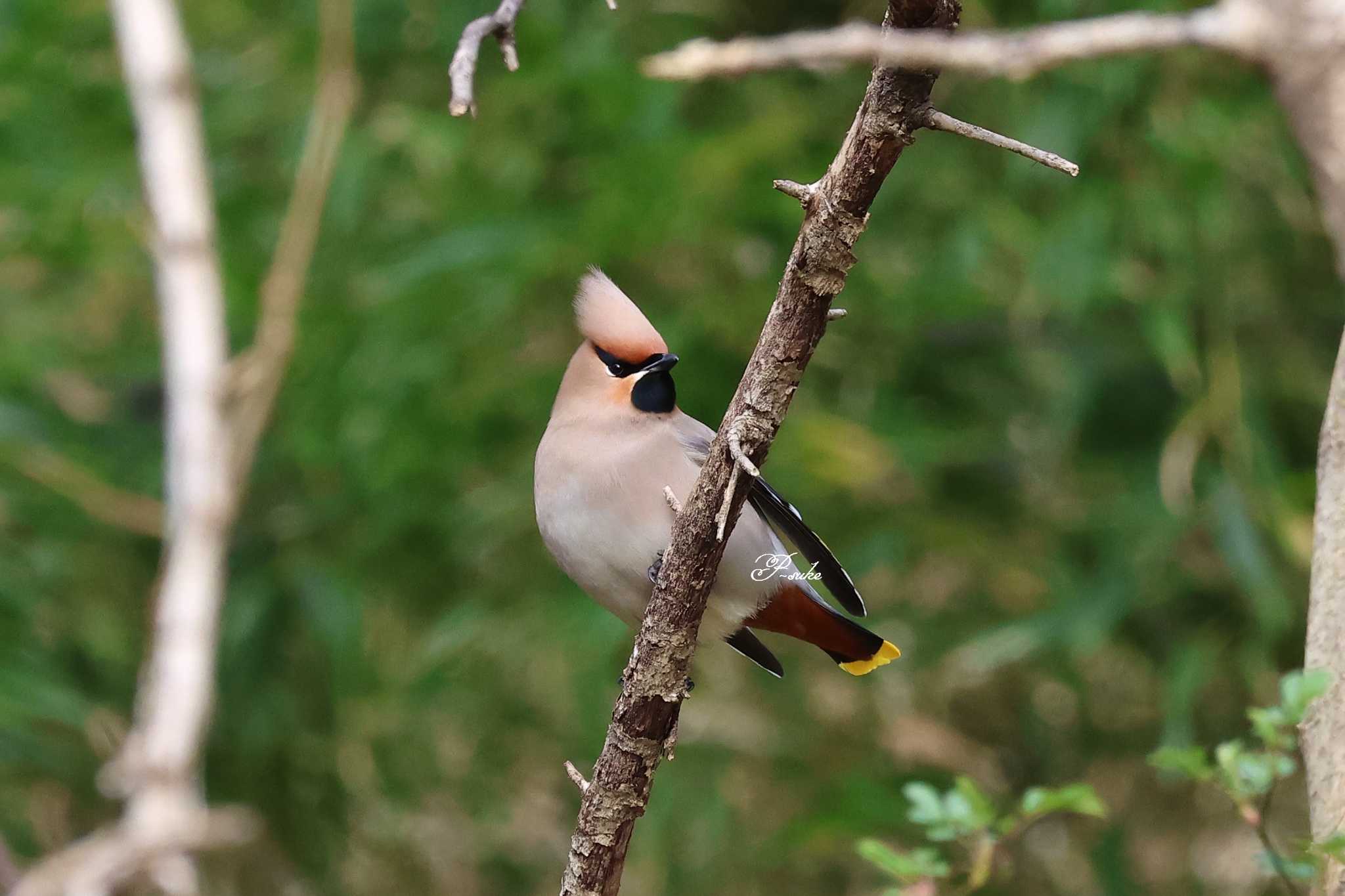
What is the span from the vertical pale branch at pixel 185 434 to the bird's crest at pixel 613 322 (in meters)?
1.05

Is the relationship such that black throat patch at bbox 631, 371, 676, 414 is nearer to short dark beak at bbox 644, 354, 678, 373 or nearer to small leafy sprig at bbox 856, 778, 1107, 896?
short dark beak at bbox 644, 354, 678, 373

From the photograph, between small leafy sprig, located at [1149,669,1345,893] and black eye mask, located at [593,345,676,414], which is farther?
black eye mask, located at [593,345,676,414]

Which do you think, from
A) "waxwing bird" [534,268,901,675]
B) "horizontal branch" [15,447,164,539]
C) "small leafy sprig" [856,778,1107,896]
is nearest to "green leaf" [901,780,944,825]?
"small leafy sprig" [856,778,1107,896]

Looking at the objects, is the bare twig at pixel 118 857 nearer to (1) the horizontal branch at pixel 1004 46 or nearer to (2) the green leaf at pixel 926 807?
(2) the green leaf at pixel 926 807

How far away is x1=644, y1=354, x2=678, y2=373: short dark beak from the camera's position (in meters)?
2.17

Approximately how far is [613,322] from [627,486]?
0.25m

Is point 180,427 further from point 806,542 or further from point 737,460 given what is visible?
point 737,460

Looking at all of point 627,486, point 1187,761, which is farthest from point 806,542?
point 1187,761

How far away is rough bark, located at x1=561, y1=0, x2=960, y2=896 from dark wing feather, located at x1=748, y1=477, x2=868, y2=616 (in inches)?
13.8

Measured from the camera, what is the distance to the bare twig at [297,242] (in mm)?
3326

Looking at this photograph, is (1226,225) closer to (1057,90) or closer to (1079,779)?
(1057,90)

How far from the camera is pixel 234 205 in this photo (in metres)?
4.25

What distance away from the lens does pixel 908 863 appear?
5.57 feet

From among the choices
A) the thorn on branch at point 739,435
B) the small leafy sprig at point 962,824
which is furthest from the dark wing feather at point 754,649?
the thorn on branch at point 739,435
